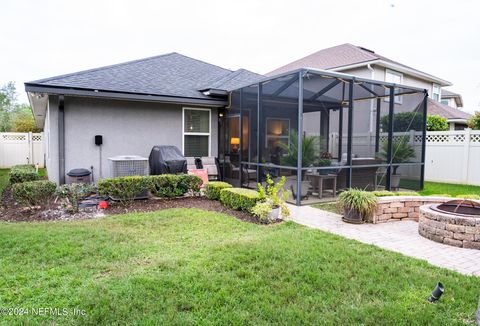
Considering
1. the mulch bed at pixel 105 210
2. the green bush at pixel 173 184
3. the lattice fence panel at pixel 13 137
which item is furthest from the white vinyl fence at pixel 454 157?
the lattice fence panel at pixel 13 137

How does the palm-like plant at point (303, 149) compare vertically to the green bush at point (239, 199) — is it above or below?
above

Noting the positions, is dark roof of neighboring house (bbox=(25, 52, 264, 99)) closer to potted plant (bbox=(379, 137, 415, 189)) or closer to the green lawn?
the green lawn

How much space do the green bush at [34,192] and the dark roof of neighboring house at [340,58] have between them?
1363 cm

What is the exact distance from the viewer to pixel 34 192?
593cm

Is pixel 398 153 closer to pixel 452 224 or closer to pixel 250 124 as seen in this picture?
pixel 250 124

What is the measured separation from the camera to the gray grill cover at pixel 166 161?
24.8 feet

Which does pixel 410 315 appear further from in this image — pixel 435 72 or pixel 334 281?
pixel 435 72

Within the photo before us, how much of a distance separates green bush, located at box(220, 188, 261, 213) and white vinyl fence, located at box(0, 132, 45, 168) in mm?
13872

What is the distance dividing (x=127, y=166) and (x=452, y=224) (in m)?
6.40

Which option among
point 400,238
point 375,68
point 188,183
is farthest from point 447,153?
point 188,183

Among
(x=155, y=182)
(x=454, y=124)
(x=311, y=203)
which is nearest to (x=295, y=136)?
(x=311, y=203)

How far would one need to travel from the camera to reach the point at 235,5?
9.41 meters

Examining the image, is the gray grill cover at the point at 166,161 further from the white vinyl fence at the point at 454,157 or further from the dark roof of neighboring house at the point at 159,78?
the white vinyl fence at the point at 454,157

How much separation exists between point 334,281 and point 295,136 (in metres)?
4.16
